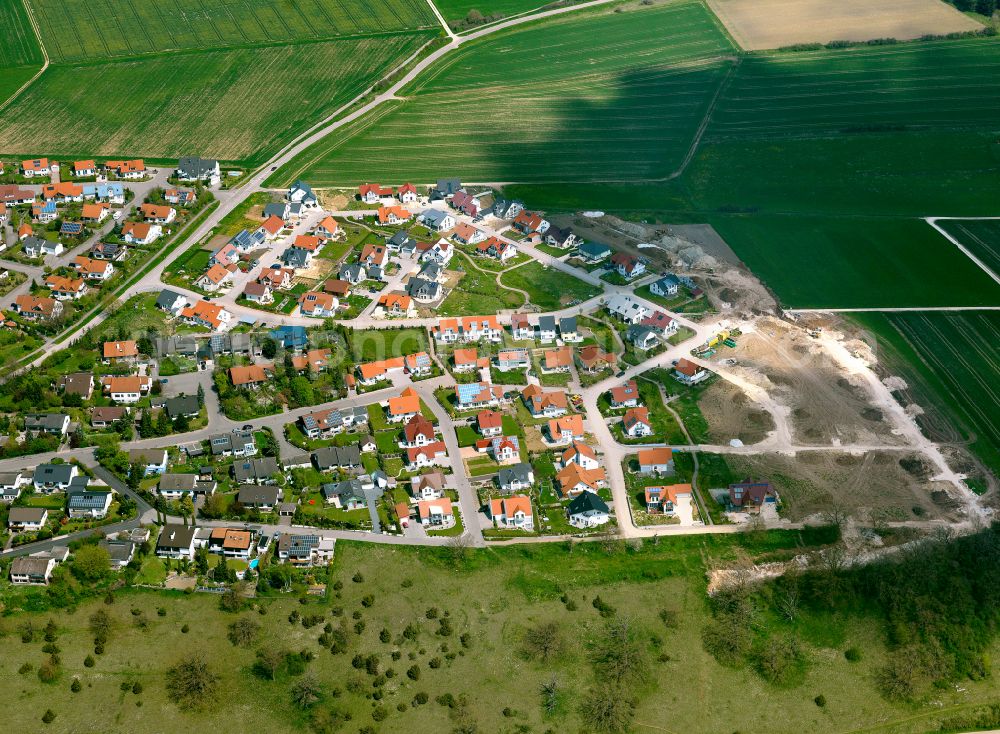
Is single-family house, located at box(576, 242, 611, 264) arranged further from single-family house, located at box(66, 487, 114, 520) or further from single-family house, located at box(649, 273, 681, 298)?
single-family house, located at box(66, 487, 114, 520)

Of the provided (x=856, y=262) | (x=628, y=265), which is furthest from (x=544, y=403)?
(x=856, y=262)

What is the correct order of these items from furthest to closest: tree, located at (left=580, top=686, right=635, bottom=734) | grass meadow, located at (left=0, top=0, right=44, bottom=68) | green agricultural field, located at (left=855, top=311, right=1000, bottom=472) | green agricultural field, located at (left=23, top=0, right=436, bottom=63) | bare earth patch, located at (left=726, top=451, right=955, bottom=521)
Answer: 1. green agricultural field, located at (left=23, top=0, right=436, bottom=63)
2. grass meadow, located at (left=0, top=0, right=44, bottom=68)
3. green agricultural field, located at (left=855, top=311, right=1000, bottom=472)
4. bare earth patch, located at (left=726, top=451, right=955, bottom=521)
5. tree, located at (left=580, top=686, right=635, bottom=734)

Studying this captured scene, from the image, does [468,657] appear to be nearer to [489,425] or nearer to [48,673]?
[489,425]

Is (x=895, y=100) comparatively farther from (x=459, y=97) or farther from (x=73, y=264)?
(x=73, y=264)

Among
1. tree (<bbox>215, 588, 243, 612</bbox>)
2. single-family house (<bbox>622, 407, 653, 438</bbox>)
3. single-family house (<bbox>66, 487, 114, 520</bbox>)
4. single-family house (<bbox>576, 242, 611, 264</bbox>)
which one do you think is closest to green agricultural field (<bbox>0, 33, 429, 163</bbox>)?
single-family house (<bbox>576, 242, 611, 264</bbox>)

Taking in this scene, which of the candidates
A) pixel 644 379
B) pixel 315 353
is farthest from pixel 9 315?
pixel 644 379
